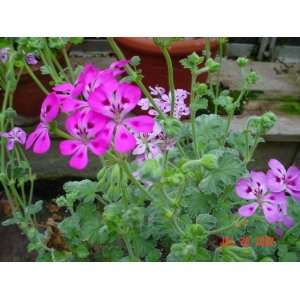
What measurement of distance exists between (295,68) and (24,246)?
1509mm

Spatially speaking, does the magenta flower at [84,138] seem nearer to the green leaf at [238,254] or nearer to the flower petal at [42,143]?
the flower petal at [42,143]

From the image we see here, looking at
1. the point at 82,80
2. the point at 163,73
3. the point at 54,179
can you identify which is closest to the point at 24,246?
the point at 54,179

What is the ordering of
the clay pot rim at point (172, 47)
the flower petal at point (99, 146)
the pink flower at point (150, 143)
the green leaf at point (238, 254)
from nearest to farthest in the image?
the flower petal at point (99, 146) → the green leaf at point (238, 254) → the pink flower at point (150, 143) → the clay pot rim at point (172, 47)

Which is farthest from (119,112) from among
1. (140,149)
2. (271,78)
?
(271,78)

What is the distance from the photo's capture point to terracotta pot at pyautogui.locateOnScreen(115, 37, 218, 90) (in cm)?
171

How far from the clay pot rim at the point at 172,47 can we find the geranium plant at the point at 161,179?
487 millimetres

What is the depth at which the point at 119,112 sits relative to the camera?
0.63 meters

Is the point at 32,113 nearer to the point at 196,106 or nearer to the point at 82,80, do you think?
the point at 196,106

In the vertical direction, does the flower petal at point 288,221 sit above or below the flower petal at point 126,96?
below

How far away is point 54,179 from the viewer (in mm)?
1985

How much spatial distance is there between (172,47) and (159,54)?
0.09 meters

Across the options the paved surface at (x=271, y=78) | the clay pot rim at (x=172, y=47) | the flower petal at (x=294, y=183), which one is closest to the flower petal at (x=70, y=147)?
the flower petal at (x=294, y=183)

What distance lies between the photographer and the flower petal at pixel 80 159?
614mm

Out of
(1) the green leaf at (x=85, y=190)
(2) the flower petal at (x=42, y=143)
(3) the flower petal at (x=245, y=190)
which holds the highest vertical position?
(2) the flower petal at (x=42, y=143)
